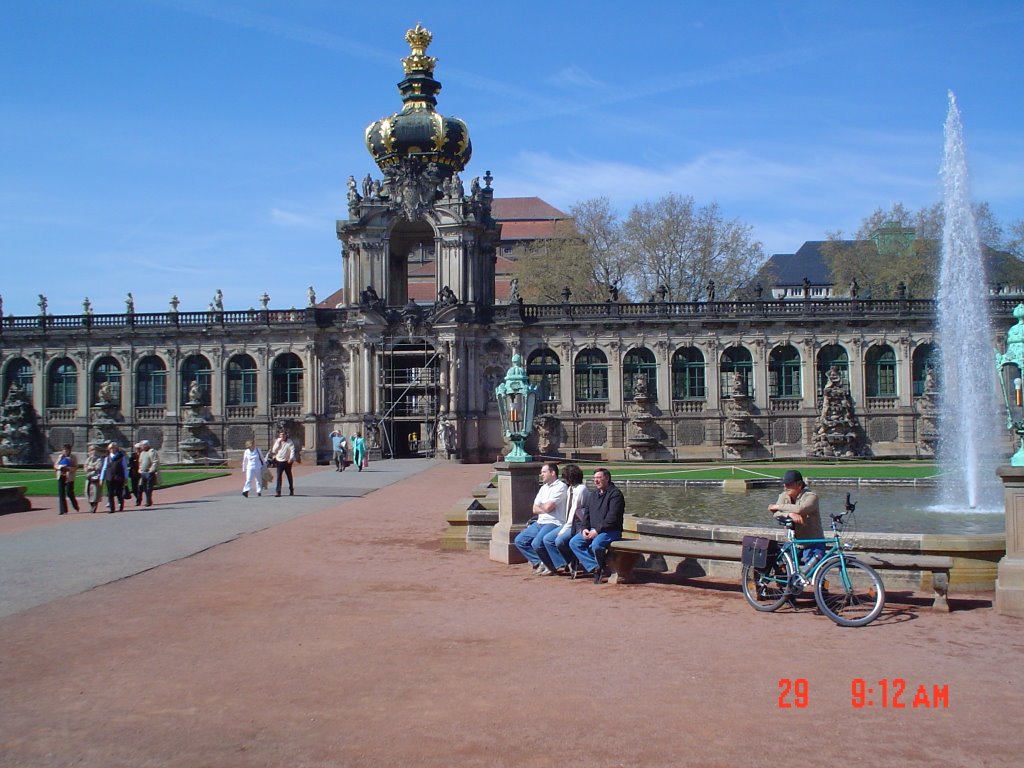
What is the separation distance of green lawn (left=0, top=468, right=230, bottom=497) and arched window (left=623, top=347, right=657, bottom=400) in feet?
69.8

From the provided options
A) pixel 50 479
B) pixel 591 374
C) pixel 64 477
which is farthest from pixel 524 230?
pixel 64 477

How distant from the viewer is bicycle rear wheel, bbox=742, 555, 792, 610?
11562mm

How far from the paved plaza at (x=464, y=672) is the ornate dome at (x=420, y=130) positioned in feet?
138

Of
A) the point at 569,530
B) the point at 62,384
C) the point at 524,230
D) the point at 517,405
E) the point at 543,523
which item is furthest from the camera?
the point at 524,230

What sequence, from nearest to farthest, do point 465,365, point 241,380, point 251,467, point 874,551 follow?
point 874,551 < point 251,467 < point 465,365 < point 241,380

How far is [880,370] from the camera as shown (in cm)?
5250

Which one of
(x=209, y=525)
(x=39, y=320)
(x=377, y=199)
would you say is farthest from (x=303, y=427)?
(x=209, y=525)

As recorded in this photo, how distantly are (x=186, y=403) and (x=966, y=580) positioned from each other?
1892 inches

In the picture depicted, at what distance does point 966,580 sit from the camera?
40.1 ft

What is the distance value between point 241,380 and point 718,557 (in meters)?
45.2

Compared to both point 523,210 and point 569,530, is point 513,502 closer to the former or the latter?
point 569,530

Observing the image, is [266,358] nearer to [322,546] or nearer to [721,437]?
[721,437]

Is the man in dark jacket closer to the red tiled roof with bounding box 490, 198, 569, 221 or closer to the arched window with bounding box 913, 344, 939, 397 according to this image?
the arched window with bounding box 913, 344, 939, 397

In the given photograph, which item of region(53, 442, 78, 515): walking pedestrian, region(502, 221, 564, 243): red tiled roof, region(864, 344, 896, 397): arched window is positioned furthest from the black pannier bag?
region(502, 221, 564, 243): red tiled roof
